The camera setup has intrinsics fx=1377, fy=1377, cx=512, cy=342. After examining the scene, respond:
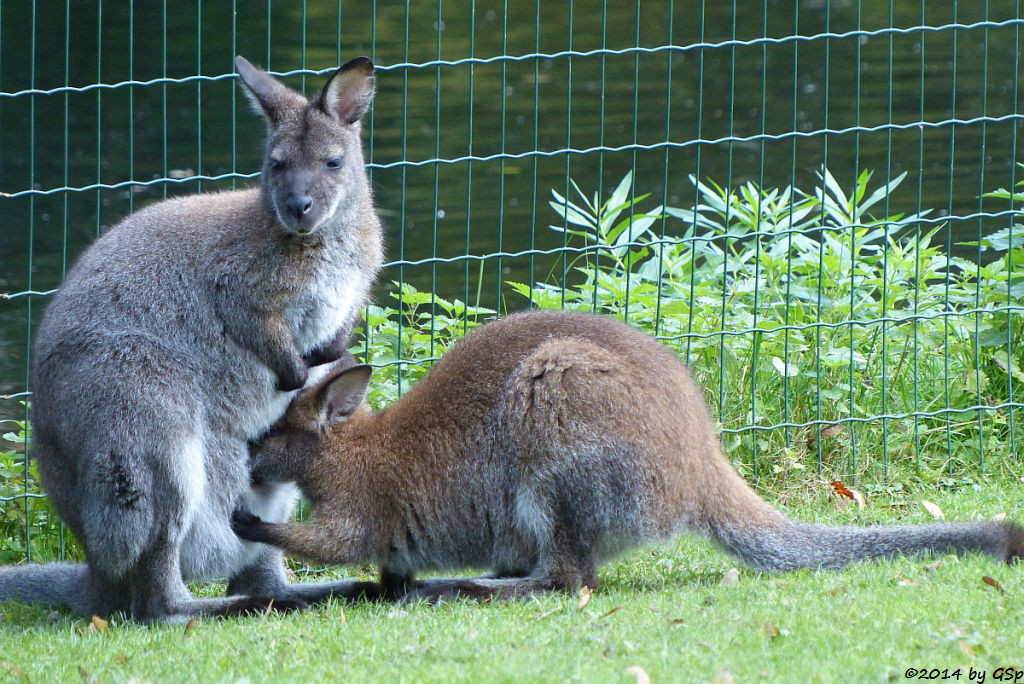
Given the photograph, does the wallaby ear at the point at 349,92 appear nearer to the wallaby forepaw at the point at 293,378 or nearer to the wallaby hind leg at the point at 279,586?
the wallaby forepaw at the point at 293,378

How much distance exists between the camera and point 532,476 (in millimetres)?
4570

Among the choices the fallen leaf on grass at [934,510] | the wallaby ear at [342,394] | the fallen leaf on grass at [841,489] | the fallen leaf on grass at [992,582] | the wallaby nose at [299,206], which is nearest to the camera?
the fallen leaf on grass at [992,582]

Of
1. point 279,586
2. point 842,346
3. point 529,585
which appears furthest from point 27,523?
point 842,346

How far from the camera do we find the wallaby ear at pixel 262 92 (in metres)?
4.77

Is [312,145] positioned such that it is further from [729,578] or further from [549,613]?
[729,578]

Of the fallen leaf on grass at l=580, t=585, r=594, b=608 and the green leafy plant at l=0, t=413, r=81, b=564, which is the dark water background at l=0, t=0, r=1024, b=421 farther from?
the fallen leaf on grass at l=580, t=585, r=594, b=608

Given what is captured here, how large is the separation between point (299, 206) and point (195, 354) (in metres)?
0.62

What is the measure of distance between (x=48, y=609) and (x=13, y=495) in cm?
86

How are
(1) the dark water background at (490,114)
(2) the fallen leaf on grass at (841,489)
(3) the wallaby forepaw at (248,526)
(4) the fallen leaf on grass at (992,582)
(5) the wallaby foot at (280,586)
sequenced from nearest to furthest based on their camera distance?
(4) the fallen leaf on grass at (992,582)
(3) the wallaby forepaw at (248,526)
(5) the wallaby foot at (280,586)
(2) the fallen leaf on grass at (841,489)
(1) the dark water background at (490,114)

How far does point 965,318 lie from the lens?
21.3ft

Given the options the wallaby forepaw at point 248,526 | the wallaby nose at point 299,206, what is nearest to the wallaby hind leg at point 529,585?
the wallaby forepaw at point 248,526

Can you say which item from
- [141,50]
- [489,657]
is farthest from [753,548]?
[141,50]

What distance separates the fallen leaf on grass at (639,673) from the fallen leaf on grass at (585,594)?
0.79 metres

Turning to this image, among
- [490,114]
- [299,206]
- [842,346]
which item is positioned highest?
[490,114]
